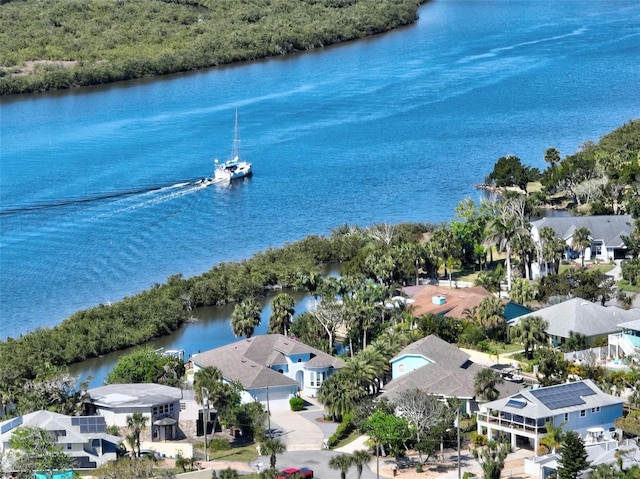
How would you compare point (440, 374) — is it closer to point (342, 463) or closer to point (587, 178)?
point (342, 463)

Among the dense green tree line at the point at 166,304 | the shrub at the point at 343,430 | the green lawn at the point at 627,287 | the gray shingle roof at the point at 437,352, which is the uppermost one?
the gray shingle roof at the point at 437,352

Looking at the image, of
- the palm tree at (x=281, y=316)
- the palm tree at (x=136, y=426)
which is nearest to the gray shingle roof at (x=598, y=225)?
the palm tree at (x=281, y=316)

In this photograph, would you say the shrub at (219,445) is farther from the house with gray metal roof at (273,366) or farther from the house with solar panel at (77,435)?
the house with gray metal roof at (273,366)

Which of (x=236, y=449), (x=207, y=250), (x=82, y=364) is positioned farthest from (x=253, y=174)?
(x=236, y=449)

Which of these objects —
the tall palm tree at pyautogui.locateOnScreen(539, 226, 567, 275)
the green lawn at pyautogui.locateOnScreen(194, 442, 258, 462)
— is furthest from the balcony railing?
the tall palm tree at pyautogui.locateOnScreen(539, 226, 567, 275)

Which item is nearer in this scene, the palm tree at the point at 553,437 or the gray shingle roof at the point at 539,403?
the palm tree at the point at 553,437

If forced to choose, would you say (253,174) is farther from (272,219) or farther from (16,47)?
(16,47)

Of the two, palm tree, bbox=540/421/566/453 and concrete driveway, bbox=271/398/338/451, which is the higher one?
palm tree, bbox=540/421/566/453

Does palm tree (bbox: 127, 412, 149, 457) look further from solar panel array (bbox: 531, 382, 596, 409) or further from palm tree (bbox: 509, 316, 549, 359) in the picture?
palm tree (bbox: 509, 316, 549, 359)
